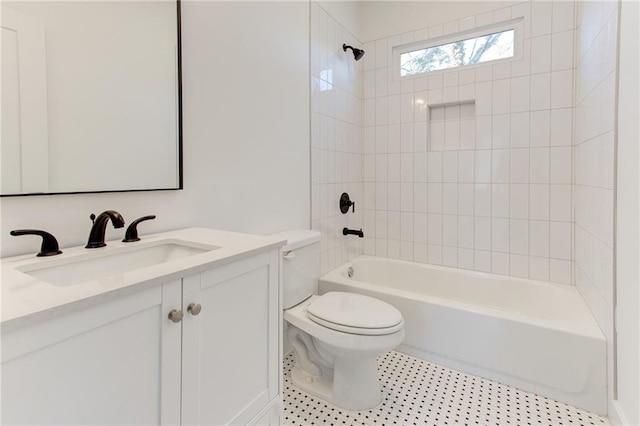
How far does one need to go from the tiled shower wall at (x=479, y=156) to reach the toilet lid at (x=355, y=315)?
116 centimetres

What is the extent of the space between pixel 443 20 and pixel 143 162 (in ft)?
7.91

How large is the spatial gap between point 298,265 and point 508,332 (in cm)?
116

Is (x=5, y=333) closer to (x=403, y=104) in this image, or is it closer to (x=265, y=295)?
(x=265, y=295)

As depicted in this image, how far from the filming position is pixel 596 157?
1.65m

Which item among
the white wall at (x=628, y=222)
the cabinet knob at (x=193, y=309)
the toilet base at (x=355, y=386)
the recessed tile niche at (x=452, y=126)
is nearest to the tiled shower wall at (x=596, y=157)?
the white wall at (x=628, y=222)

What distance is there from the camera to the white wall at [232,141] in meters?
1.08

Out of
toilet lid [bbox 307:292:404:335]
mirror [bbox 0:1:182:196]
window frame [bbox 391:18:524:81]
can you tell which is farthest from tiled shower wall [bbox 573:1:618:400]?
mirror [bbox 0:1:182:196]

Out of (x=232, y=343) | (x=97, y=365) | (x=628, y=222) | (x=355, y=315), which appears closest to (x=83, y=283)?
(x=97, y=365)

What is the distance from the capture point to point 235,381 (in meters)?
0.96

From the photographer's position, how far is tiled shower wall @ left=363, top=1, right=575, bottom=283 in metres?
2.17

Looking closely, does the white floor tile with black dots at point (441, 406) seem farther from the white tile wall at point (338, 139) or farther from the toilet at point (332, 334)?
the white tile wall at point (338, 139)

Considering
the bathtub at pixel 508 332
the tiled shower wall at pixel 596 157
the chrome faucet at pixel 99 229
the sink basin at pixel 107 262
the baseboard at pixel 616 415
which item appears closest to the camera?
the sink basin at pixel 107 262

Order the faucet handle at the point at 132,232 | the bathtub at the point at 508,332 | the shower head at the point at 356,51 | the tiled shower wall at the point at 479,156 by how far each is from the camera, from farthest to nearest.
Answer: the shower head at the point at 356,51 < the tiled shower wall at the point at 479,156 < the bathtub at the point at 508,332 < the faucet handle at the point at 132,232

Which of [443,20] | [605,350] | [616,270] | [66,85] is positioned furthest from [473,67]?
[66,85]
